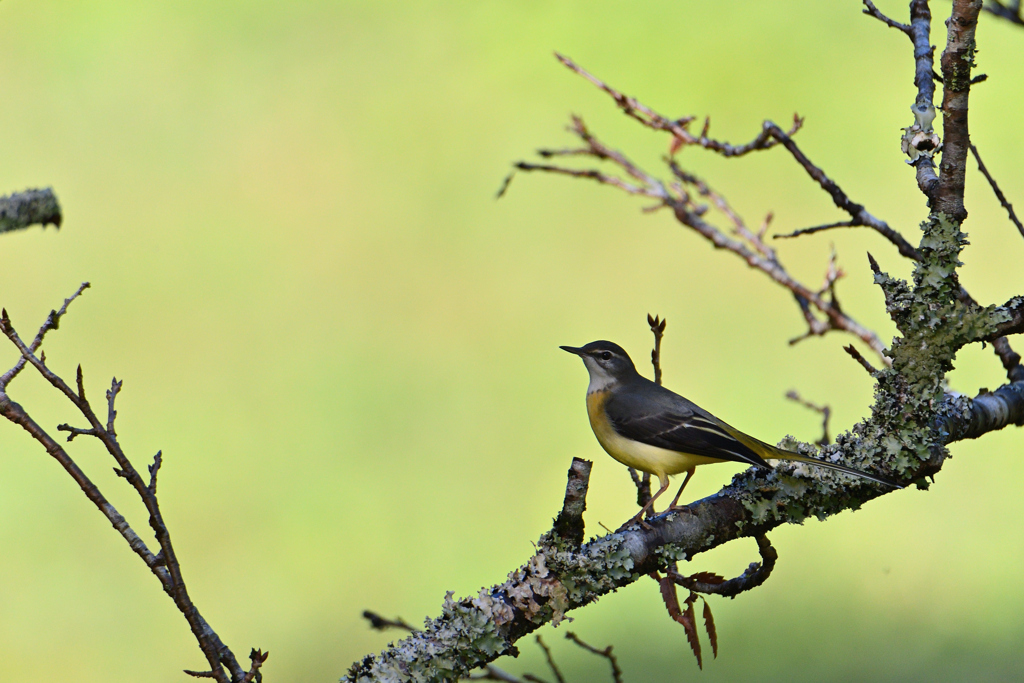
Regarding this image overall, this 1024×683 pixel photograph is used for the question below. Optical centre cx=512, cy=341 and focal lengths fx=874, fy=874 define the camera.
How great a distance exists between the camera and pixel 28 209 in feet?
8.74

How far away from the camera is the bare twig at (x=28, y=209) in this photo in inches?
103

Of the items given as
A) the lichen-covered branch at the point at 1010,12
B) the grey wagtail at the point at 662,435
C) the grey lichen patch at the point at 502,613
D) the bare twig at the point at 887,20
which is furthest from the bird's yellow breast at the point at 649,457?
the lichen-covered branch at the point at 1010,12

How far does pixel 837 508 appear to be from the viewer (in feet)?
7.41

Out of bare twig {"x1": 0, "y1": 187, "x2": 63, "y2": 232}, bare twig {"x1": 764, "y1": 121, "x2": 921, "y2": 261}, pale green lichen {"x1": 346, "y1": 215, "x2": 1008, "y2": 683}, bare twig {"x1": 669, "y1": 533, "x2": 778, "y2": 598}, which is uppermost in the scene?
bare twig {"x1": 0, "y1": 187, "x2": 63, "y2": 232}

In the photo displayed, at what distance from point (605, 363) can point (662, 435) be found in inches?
25.8

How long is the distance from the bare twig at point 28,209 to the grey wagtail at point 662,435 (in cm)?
193

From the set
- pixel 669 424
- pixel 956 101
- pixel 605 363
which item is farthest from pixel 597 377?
pixel 956 101

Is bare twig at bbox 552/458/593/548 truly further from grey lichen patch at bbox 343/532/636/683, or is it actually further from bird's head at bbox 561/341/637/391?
bird's head at bbox 561/341/637/391

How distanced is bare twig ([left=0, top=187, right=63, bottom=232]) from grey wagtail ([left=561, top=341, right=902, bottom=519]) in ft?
6.33

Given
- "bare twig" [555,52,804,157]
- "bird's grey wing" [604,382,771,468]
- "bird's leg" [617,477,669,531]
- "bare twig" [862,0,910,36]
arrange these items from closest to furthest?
"bird's leg" [617,477,669,531] → "bare twig" [862,0,910,36] → "bird's grey wing" [604,382,771,468] → "bare twig" [555,52,804,157]

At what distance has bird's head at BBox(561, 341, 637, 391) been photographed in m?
3.46

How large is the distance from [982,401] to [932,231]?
618 millimetres

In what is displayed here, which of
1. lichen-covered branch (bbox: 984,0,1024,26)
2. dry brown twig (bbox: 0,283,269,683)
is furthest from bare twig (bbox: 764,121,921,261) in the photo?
dry brown twig (bbox: 0,283,269,683)

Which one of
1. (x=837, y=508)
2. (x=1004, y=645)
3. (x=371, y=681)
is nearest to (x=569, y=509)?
(x=371, y=681)
